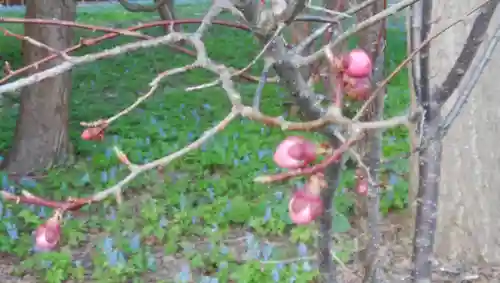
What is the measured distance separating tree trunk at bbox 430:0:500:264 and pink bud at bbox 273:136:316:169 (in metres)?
2.53

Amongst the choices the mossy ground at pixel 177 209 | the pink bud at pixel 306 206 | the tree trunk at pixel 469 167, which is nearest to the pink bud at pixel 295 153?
the pink bud at pixel 306 206

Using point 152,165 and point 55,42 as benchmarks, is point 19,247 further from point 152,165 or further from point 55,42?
point 152,165

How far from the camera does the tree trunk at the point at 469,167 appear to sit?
3.57 meters

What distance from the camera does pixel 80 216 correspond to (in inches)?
188

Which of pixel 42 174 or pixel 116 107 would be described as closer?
pixel 42 174

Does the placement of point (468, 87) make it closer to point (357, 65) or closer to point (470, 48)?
point (470, 48)

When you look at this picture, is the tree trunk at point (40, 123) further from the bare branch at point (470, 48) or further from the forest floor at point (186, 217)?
the bare branch at point (470, 48)

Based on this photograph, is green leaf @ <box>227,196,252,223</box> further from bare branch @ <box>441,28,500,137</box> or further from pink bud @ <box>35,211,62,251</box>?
pink bud @ <box>35,211,62,251</box>

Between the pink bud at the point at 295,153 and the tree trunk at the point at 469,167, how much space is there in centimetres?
253

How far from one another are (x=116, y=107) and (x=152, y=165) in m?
6.99

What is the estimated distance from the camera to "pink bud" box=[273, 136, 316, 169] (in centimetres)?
113

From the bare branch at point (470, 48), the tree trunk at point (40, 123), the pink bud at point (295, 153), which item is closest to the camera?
the pink bud at point (295, 153)

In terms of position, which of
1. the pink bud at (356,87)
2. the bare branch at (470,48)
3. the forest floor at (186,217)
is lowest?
the forest floor at (186,217)

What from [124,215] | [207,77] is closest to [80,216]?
[124,215]
